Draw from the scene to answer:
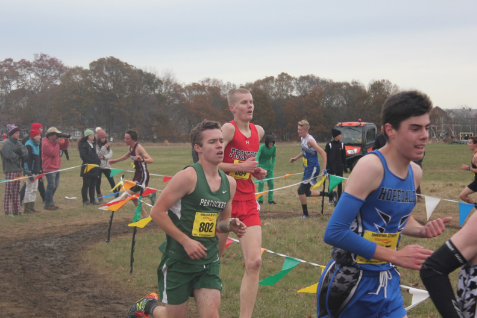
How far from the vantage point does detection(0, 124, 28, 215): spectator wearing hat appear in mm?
11297

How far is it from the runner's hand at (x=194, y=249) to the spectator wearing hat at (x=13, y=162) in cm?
969

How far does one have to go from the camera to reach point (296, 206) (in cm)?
1266

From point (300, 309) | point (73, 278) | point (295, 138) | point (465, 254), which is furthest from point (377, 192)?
point (295, 138)

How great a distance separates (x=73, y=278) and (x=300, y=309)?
11.6 feet

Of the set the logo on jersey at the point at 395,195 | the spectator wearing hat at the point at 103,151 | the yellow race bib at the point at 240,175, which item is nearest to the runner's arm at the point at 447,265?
the logo on jersey at the point at 395,195

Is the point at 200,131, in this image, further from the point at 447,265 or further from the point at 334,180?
the point at 334,180

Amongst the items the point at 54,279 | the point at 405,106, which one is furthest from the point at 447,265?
the point at 54,279

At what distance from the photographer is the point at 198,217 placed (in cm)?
348

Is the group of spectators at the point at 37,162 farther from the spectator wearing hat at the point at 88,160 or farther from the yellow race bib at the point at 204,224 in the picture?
the yellow race bib at the point at 204,224

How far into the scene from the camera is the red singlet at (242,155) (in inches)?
189

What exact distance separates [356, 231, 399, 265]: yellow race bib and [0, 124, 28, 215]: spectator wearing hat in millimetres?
10980

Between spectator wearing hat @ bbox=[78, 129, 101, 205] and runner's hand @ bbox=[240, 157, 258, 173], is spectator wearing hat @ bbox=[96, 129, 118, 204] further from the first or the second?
runner's hand @ bbox=[240, 157, 258, 173]

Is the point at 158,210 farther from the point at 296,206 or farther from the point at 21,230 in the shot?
the point at 296,206

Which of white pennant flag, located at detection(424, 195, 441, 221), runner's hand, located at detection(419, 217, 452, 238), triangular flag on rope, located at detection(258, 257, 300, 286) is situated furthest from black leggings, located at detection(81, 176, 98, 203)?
runner's hand, located at detection(419, 217, 452, 238)
